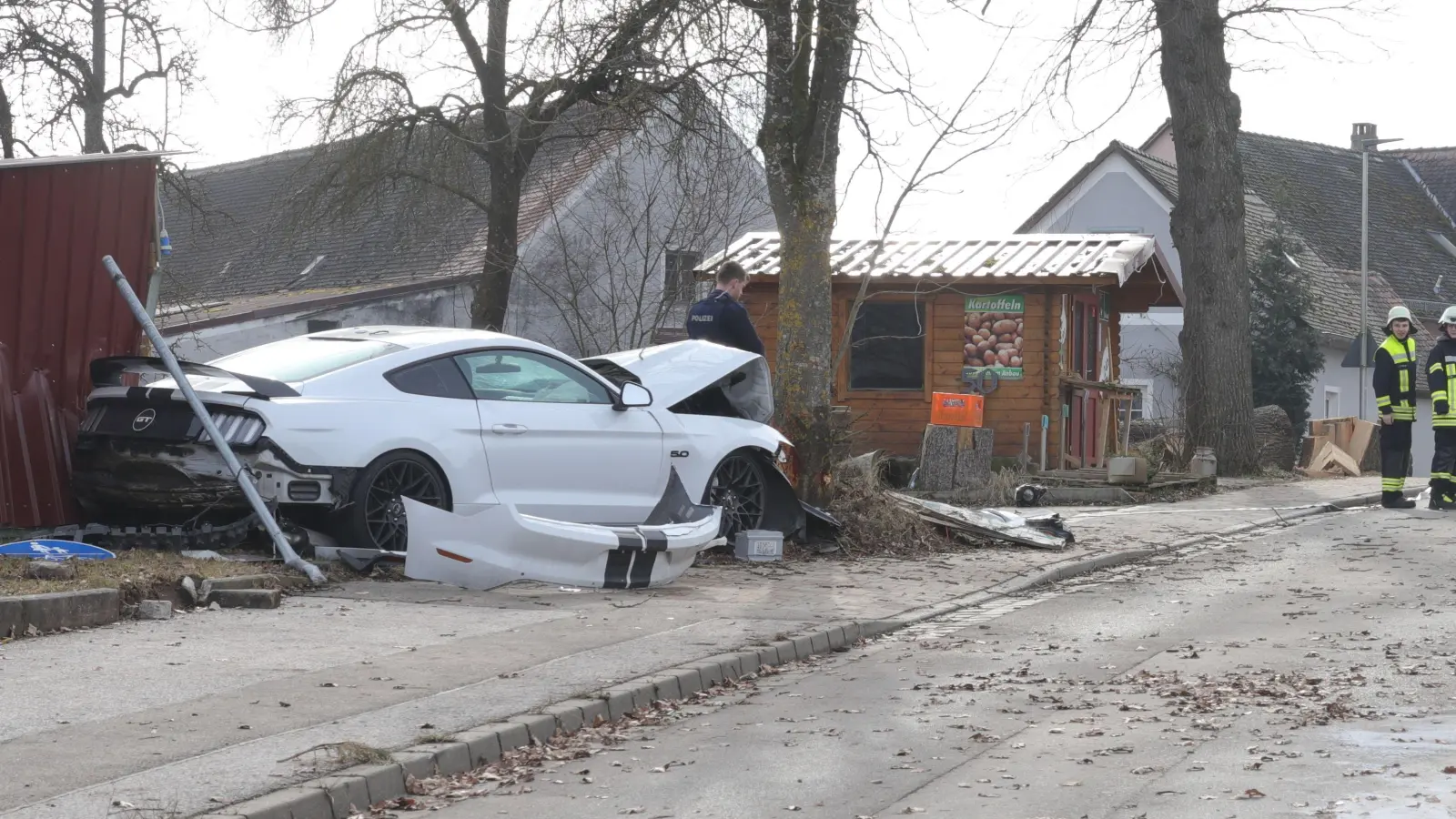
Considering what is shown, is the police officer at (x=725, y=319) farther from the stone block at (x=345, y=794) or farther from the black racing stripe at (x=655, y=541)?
the stone block at (x=345, y=794)

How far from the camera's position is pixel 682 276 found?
23875 millimetres

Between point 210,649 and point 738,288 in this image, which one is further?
point 738,288

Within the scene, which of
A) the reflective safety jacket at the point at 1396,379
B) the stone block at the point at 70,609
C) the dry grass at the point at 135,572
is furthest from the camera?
the reflective safety jacket at the point at 1396,379

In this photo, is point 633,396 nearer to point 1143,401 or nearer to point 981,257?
point 981,257

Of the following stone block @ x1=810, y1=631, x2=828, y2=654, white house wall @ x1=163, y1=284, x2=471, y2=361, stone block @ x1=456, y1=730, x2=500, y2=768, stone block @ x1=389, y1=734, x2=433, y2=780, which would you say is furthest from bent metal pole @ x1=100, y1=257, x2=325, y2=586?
white house wall @ x1=163, y1=284, x2=471, y2=361

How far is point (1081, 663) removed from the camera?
905 centimetres

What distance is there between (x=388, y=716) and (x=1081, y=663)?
3.61 metres

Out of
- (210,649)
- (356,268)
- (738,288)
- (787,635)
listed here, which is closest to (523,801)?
(210,649)

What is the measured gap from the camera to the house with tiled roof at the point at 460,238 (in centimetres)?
2261

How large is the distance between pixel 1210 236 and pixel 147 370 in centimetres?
1731

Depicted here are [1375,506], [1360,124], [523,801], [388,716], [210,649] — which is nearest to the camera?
[523,801]

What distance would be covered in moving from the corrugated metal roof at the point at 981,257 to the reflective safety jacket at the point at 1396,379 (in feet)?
13.9

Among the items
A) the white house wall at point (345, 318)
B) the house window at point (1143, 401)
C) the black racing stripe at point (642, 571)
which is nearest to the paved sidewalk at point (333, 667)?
the black racing stripe at point (642, 571)

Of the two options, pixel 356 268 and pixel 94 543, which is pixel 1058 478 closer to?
pixel 94 543
